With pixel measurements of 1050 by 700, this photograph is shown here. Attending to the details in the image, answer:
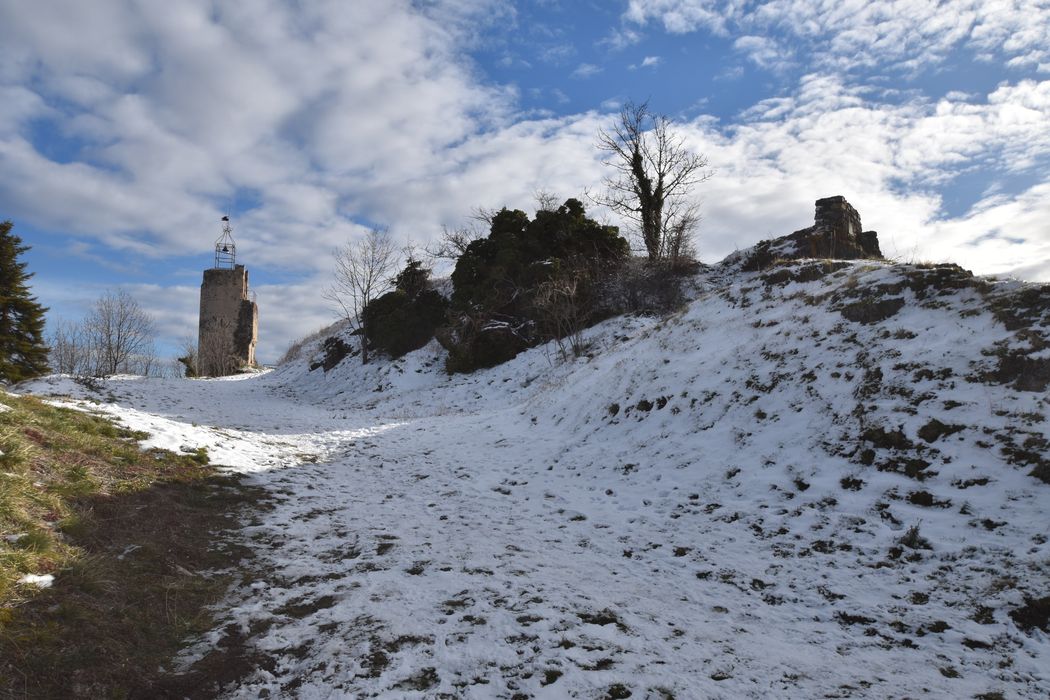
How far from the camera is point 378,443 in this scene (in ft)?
41.7

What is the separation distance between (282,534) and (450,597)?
9.12 ft

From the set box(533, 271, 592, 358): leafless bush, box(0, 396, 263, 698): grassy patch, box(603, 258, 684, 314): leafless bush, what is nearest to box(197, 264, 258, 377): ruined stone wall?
box(533, 271, 592, 358): leafless bush

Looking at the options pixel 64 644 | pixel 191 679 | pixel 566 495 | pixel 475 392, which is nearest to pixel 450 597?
pixel 191 679

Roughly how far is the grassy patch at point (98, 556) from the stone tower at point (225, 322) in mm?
40564

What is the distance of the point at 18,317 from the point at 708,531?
28.9m

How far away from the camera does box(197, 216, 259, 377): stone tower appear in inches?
1735

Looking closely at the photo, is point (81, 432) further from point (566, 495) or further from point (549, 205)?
point (549, 205)

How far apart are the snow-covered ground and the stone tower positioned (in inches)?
1483

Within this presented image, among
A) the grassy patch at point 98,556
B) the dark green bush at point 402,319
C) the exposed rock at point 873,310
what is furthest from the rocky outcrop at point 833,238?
the grassy patch at point 98,556

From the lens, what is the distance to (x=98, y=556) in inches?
185

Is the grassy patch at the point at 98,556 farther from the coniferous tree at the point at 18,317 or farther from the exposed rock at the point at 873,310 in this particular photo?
the coniferous tree at the point at 18,317

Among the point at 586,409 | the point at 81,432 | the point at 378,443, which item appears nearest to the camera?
the point at 81,432

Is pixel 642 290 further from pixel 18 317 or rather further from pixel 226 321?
pixel 226 321

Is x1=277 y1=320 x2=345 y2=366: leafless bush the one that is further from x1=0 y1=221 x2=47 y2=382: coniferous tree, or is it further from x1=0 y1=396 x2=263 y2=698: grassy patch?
x1=0 y1=396 x2=263 y2=698: grassy patch
